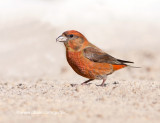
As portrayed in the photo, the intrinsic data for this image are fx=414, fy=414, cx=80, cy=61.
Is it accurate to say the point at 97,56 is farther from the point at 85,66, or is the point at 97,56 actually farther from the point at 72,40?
the point at 72,40

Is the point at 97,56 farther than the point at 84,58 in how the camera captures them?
Yes

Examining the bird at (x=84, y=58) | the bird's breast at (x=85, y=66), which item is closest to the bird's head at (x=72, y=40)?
the bird at (x=84, y=58)

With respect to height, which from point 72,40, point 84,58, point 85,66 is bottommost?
point 85,66

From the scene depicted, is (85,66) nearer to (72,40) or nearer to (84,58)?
(84,58)

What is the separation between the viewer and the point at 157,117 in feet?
17.7

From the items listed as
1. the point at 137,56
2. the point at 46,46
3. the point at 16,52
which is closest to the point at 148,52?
the point at 137,56

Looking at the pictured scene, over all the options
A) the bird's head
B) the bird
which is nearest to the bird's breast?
the bird

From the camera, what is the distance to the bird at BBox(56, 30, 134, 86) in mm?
7602

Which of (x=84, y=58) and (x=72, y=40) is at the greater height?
(x=72, y=40)

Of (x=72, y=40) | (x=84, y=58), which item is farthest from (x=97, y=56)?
(x=72, y=40)

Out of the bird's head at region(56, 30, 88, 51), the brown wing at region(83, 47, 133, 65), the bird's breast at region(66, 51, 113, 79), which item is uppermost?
the bird's head at region(56, 30, 88, 51)

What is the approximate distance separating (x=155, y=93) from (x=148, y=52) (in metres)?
10.4

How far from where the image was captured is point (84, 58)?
7672 mm

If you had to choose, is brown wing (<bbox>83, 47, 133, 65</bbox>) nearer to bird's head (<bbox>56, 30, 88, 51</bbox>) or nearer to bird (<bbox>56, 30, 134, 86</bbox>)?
bird (<bbox>56, 30, 134, 86</bbox>)
